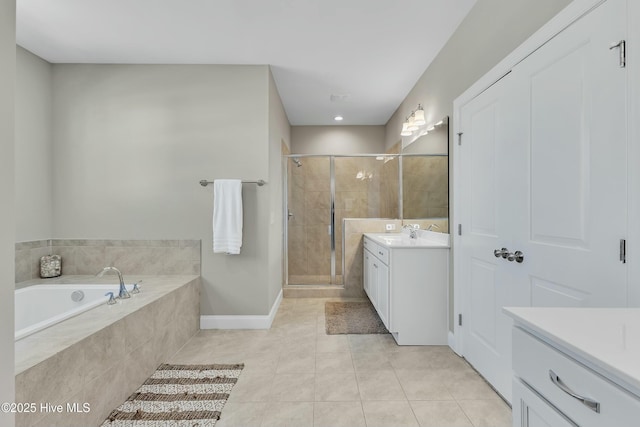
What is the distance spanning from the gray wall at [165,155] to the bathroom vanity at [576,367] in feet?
8.31

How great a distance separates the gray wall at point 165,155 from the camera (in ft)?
10.3

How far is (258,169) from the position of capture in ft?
10.4

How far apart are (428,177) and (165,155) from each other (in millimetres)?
2530

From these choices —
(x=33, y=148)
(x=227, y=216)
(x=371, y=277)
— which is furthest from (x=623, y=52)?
(x=33, y=148)

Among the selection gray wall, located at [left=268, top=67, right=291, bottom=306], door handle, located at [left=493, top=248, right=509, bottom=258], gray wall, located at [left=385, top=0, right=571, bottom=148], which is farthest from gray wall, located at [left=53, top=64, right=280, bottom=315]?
door handle, located at [left=493, top=248, right=509, bottom=258]

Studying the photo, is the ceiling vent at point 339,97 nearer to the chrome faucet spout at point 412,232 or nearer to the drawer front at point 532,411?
the chrome faucet spout at point 412,232

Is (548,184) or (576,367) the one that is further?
(548,184)

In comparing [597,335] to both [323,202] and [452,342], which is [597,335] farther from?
[323,202]

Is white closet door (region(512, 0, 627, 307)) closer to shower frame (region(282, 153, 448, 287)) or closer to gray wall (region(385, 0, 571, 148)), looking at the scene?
gray wall (region(385, 0, 571, 148))

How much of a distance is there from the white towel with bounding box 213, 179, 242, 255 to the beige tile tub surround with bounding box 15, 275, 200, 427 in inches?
20.8

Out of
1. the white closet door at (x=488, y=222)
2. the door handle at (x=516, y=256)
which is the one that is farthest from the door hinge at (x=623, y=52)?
the door handle at (x=516, y=256)

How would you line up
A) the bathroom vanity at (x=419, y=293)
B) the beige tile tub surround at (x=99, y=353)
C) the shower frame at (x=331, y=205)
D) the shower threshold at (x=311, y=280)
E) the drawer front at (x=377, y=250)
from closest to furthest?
the beige tile tub surround at (x=99, y=353)
the bathroom vanity at (x=419, y=293)
the drawer front at (x=377, y=250)
the shower frame at (x=331, y=205)
the shower threshold at (x=311, y=280)

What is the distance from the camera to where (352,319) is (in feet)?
11.2

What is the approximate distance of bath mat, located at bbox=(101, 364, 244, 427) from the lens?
174 cm
